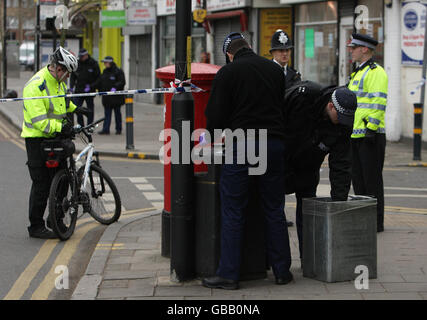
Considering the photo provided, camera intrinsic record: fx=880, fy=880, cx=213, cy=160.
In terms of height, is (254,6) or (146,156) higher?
(254,6)

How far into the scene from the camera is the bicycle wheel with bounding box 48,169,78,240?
867cm

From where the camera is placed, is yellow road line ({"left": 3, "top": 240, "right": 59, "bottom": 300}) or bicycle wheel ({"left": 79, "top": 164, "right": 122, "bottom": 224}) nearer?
yellow road line ({"left": 3, "top": 240, "right": 59, "bottom": 300})

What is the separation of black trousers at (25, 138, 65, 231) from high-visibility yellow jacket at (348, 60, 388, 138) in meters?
3.11

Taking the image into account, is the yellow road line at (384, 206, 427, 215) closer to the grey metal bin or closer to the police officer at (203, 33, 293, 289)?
the grey metal bin

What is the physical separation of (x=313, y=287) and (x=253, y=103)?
1467 mm

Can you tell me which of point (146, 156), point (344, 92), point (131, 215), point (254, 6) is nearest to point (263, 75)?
point (344, 92)

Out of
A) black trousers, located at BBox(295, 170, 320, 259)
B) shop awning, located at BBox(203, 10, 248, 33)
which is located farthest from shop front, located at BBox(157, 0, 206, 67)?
black trousers, located at BBox(295, 170, 320, 259)

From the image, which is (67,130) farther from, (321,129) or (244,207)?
(321,129)

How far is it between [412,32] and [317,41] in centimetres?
473

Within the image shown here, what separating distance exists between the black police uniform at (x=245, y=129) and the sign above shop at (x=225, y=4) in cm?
1902

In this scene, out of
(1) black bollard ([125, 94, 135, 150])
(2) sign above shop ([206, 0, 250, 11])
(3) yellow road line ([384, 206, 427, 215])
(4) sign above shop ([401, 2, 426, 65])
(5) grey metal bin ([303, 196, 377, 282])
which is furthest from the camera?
(2) sign above shop ([206, 0, 250, 11])

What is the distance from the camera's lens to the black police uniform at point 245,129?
21.1 feet

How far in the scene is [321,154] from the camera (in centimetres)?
704

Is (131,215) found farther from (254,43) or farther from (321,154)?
(254,43)
